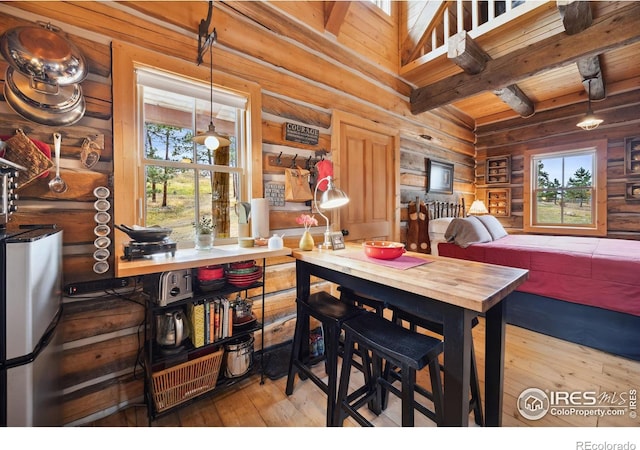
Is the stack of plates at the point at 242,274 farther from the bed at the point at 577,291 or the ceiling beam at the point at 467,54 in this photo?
the ceiling beam at the point at 467,54

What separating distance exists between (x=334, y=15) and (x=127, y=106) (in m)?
2.16

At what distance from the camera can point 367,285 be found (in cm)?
150

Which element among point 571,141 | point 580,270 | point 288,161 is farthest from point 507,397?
point 571,141

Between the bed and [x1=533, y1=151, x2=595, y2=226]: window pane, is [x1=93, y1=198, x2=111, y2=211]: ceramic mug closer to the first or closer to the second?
the bed

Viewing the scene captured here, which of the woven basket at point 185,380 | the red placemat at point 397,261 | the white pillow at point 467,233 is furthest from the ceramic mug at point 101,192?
the white pillow at point 467,233

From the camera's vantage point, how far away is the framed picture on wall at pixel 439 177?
165 inches

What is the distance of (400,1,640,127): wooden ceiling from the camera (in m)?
2.38

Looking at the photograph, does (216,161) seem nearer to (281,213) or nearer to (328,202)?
(281,213)

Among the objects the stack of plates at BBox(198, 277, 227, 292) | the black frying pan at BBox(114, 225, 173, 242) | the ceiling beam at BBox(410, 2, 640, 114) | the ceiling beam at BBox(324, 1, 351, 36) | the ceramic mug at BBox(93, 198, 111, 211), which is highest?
the ceiling beam at BBox(324, 1, 351, 36)

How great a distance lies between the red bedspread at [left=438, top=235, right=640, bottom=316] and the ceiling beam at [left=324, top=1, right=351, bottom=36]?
9.57 ft

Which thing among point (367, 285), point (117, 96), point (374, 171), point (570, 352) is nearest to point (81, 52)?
point (117, 96)

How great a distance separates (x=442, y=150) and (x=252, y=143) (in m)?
3.61

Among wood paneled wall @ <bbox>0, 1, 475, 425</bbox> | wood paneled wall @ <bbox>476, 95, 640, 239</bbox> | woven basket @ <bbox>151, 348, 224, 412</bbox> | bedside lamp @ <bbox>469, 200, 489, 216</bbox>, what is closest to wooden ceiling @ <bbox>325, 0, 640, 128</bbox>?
wood paneled wall @ <bbox>476, 95, 640, 239</bbox>

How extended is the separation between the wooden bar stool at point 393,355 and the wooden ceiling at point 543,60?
2.95 meters
